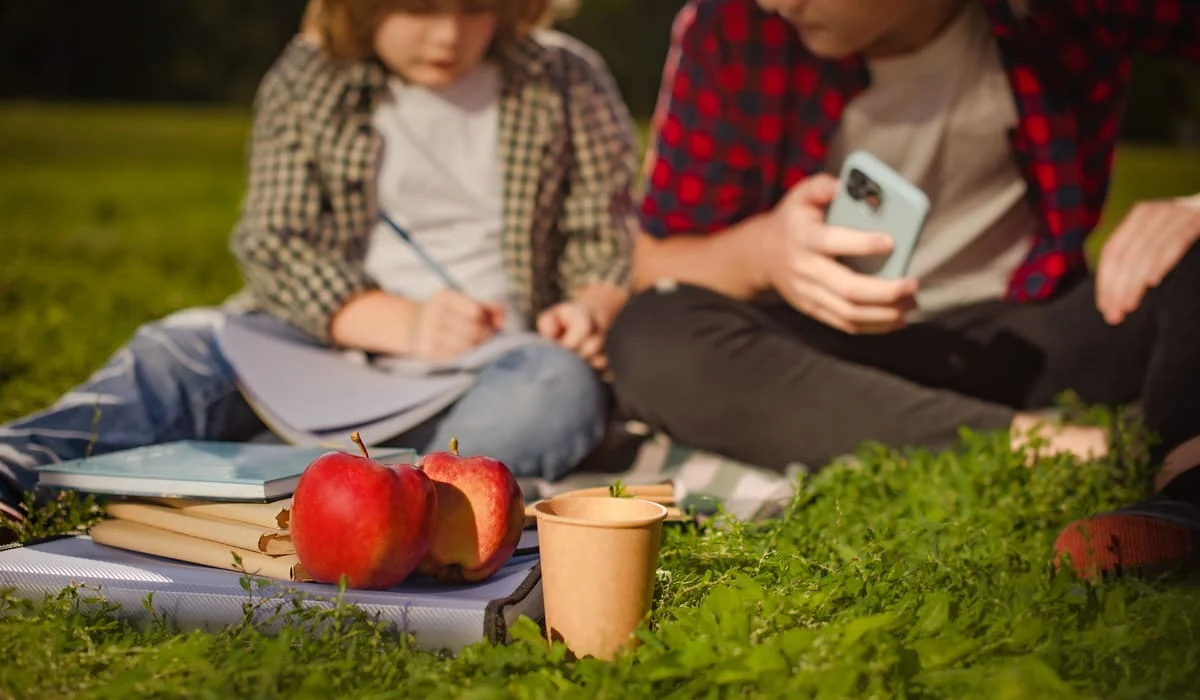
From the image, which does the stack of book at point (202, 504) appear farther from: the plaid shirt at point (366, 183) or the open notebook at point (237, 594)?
the plaid shirt at point (366, 183)

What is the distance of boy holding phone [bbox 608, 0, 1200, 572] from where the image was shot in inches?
81.4

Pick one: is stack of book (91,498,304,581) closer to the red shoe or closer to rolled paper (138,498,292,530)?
rolled paper (138,498,292,530)

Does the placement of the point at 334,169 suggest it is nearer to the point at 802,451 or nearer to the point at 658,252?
the point at 658,252

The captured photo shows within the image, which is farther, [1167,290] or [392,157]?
[392,157]

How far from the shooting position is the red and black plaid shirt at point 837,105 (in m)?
2.18

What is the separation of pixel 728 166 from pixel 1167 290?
81cm

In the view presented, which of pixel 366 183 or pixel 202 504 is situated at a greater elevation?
pixel 366 183

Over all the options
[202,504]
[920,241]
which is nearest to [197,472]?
[202,504]

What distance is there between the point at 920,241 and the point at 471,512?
1.30m

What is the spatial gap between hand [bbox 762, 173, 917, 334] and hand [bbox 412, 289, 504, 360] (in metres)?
0.54

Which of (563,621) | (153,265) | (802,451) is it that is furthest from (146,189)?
(563,621)

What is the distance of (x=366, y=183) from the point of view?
92.6 inches

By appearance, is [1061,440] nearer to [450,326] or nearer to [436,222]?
[450,326]

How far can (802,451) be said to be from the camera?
2145mm
